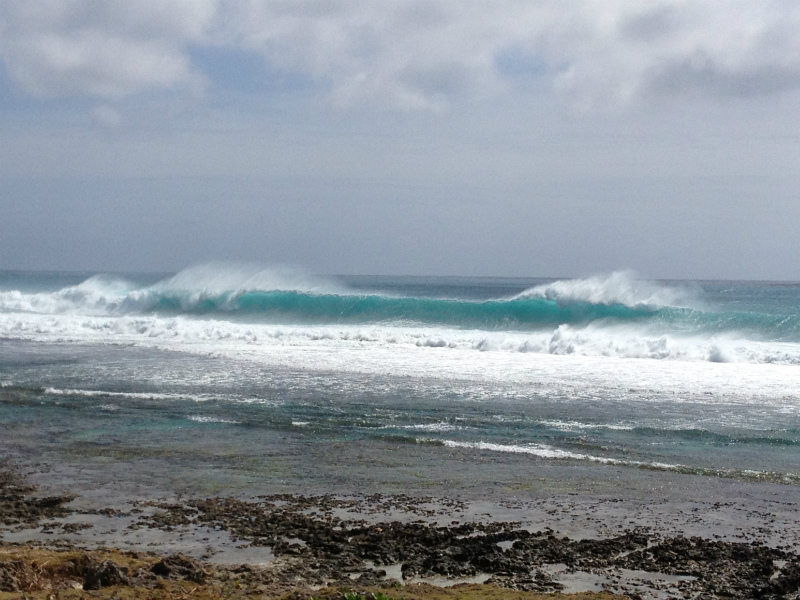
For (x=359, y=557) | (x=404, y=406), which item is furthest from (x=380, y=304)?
(x=359, y=557)

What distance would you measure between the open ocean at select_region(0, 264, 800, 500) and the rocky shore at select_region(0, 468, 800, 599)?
1.01 m

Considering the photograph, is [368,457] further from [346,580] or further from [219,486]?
[346,580]

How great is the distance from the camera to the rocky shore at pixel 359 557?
5453 millimetres

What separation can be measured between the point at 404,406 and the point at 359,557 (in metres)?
7.13

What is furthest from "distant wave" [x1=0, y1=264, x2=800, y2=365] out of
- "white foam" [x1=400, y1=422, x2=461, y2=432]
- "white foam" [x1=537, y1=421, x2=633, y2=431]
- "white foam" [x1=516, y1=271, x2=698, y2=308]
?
"white foam" [x1=400, y1=422, x2=461, y2=432]

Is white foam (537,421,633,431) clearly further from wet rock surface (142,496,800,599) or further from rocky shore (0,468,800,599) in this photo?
wet rock surface (142,496,800,599)

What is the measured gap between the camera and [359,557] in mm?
6312

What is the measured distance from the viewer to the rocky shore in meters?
5.45

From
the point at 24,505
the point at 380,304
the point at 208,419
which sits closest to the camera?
the point at 24,505

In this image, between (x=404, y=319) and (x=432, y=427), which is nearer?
(x=432, y=427)

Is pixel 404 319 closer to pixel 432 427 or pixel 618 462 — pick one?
pixel 432 427

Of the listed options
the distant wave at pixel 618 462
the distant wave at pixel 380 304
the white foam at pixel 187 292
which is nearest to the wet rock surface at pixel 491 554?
the distant wave at pixel 618 462

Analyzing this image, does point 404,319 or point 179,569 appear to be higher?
point 404,319

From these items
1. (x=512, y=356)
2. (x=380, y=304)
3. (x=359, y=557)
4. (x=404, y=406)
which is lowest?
(x=359, y=557)
